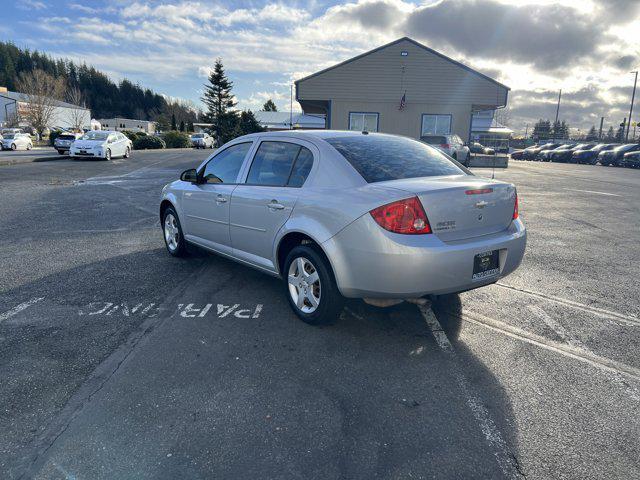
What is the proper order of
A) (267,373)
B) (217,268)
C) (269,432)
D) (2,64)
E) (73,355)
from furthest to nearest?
(2,64)
(217,268)
(73,355)
(267,373)
(269,432)

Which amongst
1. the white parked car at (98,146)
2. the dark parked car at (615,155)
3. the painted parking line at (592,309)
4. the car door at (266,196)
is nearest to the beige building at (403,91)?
the white parked car at (98,146)

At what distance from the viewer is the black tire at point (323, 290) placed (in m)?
3.58

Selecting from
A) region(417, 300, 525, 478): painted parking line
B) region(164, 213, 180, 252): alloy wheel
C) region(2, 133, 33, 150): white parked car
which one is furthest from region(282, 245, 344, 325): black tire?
region(2, 133, 33, 150): white parked car

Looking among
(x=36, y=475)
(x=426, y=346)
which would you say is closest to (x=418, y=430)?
(x=426, y=346)

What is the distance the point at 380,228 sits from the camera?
3186 millimetres

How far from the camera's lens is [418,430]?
2541 mm

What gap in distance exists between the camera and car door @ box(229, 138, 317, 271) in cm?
396

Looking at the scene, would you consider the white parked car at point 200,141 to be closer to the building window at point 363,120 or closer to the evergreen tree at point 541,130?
the building window at point 363,120

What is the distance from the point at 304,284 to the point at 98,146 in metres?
22.8

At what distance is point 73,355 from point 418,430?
101 inches

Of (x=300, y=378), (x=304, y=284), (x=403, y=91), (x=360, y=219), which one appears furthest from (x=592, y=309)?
(x=403, y=91)

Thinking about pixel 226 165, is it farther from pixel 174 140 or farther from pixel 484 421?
pixel 174 140

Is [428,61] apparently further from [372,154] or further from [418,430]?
[418,430]

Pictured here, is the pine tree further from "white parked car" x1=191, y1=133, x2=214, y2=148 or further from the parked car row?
the parked car row
